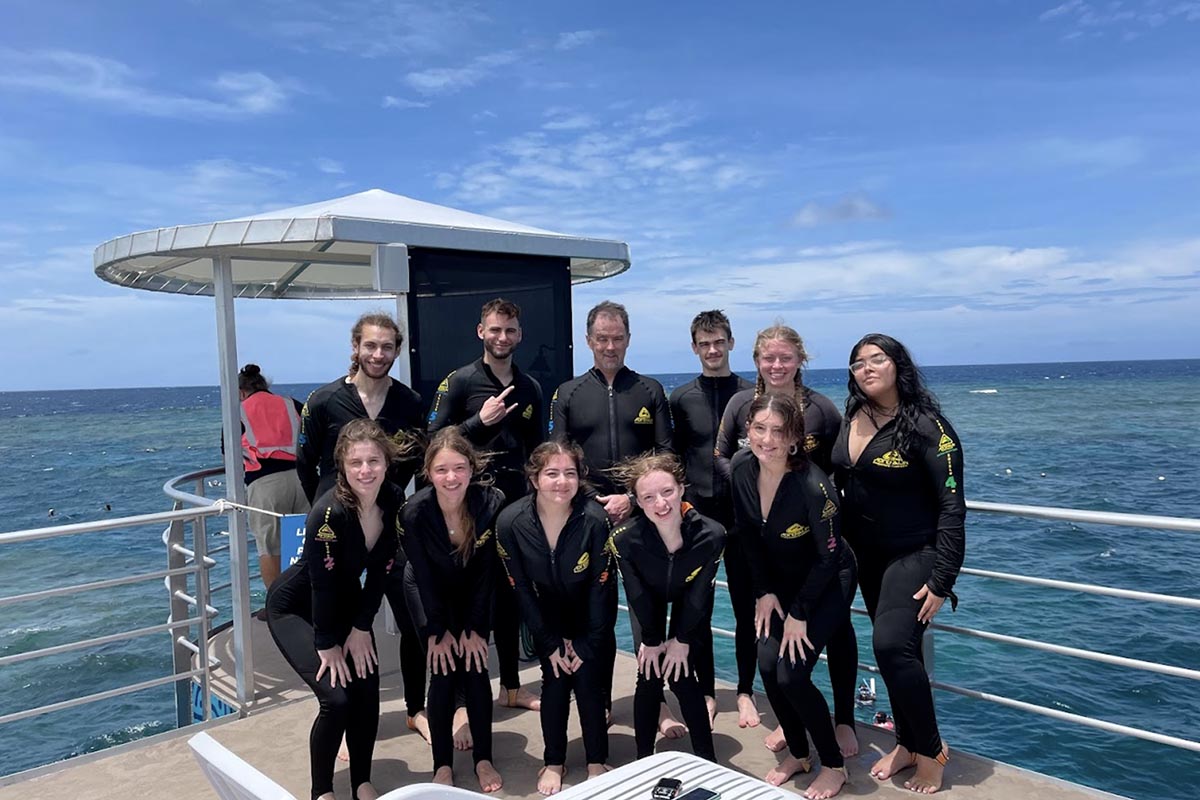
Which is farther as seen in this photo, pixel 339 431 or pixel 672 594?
pixel 339 431

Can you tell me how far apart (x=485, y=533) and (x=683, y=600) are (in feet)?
3.06

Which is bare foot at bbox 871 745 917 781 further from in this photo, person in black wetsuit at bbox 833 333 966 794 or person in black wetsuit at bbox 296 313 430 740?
person in black wetsuit at bbox 296 313 430 740

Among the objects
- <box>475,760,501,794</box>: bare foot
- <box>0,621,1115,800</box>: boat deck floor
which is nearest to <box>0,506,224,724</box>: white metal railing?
<box>0,621,1115,800</box>: boat deck floor

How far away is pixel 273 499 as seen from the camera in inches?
251

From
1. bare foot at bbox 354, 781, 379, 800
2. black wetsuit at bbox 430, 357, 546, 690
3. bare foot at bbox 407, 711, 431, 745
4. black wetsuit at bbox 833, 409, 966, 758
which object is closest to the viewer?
black wetsuit at bbox 833, 409, 966, 758

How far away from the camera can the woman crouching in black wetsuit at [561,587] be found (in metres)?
3.73

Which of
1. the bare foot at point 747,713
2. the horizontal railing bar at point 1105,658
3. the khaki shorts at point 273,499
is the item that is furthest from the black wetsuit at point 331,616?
the khaki shorts at point 273,499

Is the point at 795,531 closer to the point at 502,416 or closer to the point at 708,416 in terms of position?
the point at 708,416

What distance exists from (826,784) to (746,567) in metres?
1.08

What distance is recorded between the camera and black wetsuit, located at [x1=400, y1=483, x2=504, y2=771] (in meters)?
3.77

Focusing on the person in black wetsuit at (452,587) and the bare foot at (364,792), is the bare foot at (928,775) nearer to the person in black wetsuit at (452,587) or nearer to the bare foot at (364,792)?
the person in black wetsuit at (452,587)

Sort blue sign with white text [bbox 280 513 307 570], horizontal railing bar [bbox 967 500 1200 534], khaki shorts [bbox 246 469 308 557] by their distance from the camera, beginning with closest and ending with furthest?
horizontal railing bar [bbox 967 500 1200 534] → blue sign with white text [bbox 280 513 307 570] → khaki shorts [bbox 246 469 308 557]

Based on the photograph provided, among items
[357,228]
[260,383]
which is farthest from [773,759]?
[260,383]

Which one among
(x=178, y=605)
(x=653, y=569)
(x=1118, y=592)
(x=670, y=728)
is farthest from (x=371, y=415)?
(x=1118, y=592)
